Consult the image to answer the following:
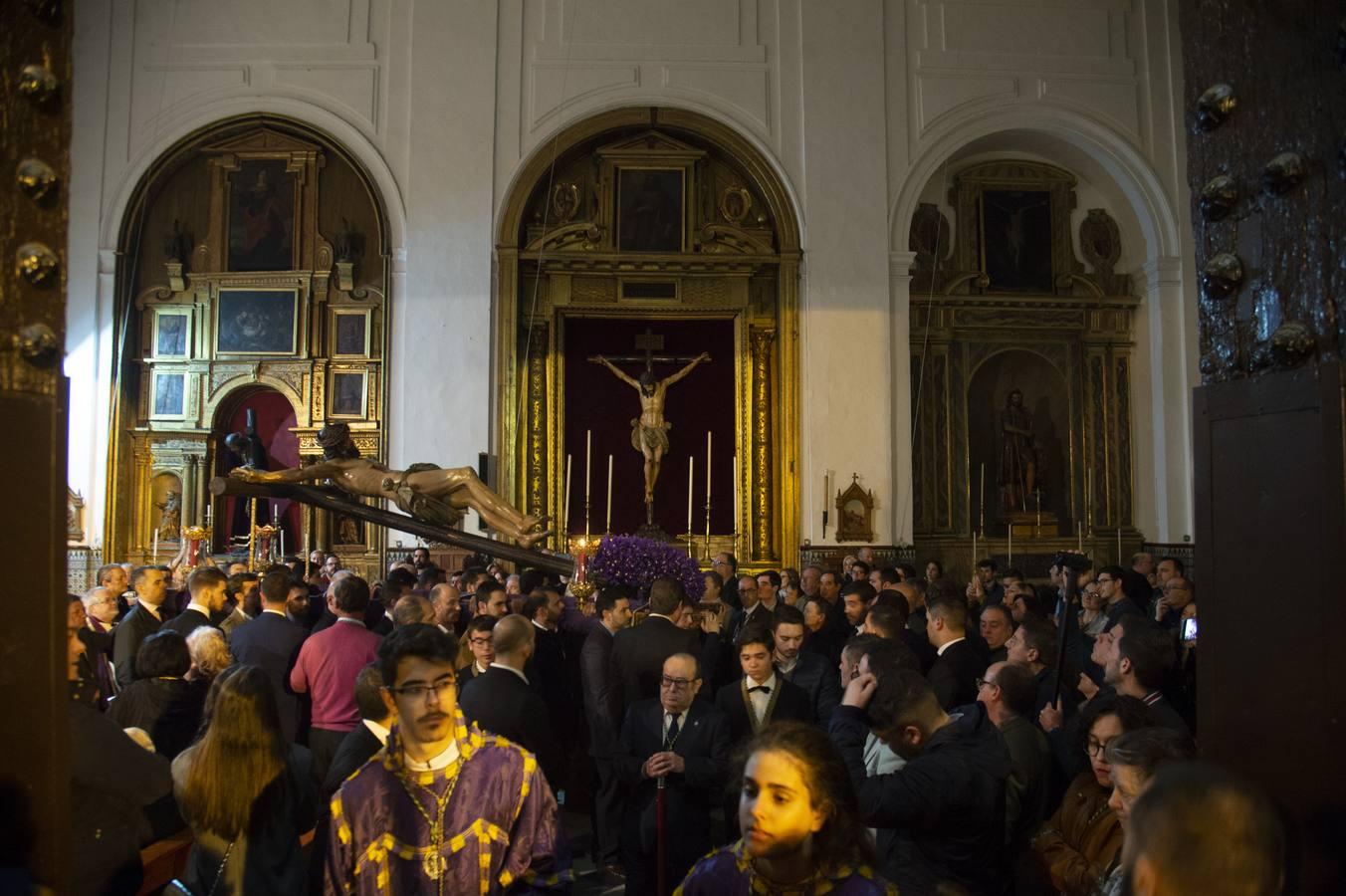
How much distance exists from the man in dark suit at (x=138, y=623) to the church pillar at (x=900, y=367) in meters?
12.0

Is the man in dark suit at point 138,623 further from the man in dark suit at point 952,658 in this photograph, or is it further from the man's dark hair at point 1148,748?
the man's dark hair at point 1148,748

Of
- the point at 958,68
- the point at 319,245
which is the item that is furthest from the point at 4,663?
the point at 958,68

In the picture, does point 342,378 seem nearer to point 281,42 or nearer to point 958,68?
point 281,42

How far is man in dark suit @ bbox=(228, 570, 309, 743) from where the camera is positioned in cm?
587

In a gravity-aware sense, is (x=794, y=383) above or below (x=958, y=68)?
below

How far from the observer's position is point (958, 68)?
57.3ft

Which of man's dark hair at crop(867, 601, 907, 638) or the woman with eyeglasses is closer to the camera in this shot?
the woman with eyeglasses

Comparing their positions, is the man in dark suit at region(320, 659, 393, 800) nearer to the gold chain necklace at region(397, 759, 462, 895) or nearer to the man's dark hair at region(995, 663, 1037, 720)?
the gold chain necklace at region(397, 759, 462, 895)

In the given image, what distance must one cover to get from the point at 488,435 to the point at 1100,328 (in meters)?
9.84

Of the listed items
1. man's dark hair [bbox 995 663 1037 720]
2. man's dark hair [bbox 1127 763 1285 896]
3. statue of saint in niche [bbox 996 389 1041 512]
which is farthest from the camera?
statue of saint in niche [bbox 996 389 1041 512]

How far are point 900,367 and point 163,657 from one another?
1400cm

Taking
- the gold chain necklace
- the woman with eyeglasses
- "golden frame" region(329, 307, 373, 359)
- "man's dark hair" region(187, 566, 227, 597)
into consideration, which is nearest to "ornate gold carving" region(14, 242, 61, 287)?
the gold chain necklace

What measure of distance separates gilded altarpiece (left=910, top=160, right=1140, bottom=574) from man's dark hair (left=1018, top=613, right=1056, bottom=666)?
12.6 metres

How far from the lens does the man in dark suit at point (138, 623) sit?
20.9 ft
